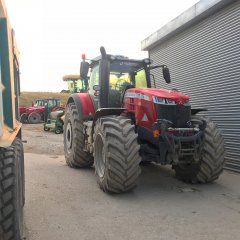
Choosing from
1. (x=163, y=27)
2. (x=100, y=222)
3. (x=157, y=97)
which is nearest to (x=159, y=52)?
(x=163, y=27)

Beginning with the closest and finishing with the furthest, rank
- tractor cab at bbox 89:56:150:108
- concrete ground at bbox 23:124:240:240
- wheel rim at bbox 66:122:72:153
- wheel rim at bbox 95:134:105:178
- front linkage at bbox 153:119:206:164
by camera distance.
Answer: concrete ground at bbox 23:124:240:240
front linkage at bbox 153:119:206:164
wheel rim at bbox 95:134:105:178
tractor cab at bbox 89:56:150:108
wheel rim at bbox 66:122:72:153

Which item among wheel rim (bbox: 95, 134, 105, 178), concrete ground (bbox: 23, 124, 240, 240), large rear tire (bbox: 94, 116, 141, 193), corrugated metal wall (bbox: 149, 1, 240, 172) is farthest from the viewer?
corrugated metal wall (bbox: 149, 1, 240, 172)

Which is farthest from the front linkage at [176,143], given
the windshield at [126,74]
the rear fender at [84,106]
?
the rear fender at [84,106]

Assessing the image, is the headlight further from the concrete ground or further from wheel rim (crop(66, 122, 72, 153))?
wheel rim (crop(66, 122, 72, 153))

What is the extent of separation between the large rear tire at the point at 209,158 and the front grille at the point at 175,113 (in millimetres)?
330

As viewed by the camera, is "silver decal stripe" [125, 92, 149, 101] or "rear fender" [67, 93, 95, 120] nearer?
"silver decal stripe" [125, 92, 149, 101]

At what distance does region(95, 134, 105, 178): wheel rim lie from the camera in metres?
7.39

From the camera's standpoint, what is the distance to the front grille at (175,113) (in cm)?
712

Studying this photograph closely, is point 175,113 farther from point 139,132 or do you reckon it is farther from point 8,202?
point 8,202

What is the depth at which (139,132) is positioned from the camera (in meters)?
7.33

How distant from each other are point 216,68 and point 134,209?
517cm

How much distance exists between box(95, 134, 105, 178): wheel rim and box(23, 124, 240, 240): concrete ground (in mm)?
332

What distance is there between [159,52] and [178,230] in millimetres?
8923

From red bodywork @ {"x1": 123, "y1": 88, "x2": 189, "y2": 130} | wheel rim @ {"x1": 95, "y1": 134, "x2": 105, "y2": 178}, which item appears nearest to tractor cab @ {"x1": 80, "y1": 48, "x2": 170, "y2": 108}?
red bodywork @ {"x1": 123, "y1": 88, "x2": 189, "y2": 130}
